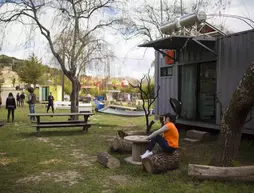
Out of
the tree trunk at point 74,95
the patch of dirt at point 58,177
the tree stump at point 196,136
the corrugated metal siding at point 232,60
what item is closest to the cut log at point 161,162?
the patch of dirt at point 58,177

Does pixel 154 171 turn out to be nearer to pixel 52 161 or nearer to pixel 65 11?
pixel 52 161

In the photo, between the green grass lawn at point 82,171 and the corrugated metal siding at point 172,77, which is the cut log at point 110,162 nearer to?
the green grass lawn at point 82,171

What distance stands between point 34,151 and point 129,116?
44.0 feet

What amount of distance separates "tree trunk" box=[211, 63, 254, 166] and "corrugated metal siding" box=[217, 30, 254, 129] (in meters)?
3.07

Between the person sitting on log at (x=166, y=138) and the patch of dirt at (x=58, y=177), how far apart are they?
59.1 inches

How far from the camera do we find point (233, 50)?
29.6 ft

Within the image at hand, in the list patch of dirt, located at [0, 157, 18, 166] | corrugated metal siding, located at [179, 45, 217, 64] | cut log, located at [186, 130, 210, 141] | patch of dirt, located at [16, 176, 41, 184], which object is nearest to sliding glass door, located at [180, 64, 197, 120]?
corrugated metal siding, located at [179, 45, 217, 64]

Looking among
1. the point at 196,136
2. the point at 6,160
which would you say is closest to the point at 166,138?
the point at 6,160

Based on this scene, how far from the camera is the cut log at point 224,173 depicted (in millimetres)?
5066

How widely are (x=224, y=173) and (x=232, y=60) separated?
4880mm

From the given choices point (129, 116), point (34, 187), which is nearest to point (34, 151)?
point (34, 187)

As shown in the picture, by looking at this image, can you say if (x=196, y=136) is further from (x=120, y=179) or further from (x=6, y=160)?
(x=6, y=160)

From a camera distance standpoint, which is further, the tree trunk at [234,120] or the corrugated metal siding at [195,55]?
the corrugated metal siding at [195,55]

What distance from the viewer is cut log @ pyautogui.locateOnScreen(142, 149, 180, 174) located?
5.82 metres
